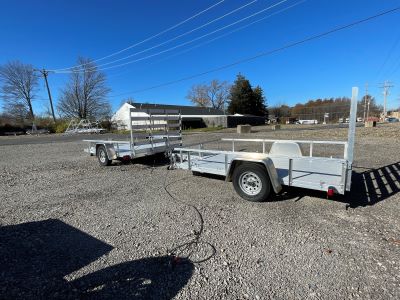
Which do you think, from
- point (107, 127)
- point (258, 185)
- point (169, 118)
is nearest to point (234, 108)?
point (107, 127)

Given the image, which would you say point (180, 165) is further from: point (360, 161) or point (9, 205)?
point (360, 161)

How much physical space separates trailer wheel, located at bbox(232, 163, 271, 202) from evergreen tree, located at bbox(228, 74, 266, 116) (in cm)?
5489

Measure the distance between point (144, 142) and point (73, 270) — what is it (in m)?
6.13

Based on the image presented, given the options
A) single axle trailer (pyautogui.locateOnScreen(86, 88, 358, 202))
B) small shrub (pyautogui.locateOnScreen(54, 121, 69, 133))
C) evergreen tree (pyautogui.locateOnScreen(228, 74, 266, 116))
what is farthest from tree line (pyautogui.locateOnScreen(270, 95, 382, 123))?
single axle trailer (pyautogui.locateOnScreen(86, 88, 358, 202))

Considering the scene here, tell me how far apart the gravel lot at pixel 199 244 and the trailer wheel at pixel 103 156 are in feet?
8.98

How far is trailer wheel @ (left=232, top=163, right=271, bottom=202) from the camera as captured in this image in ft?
13.6

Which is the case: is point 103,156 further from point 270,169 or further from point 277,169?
point 270,169

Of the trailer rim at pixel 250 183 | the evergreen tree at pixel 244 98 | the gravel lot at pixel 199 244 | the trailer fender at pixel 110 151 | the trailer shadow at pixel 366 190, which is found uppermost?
the evergreen tree at pixel 244 98

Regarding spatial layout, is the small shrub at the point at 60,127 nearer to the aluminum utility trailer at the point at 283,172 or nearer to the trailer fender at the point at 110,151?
the trailer fender at the point at 110,151

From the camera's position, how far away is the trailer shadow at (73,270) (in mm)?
2248

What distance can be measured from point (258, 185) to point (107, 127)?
1629 inches

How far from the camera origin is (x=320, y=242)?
2.99 meters

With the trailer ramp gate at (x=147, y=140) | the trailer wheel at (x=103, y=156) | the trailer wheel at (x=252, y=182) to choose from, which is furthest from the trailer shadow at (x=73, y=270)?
the trailer wheel at (x=103, y=156)

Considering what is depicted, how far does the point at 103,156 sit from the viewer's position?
27.1 ft
